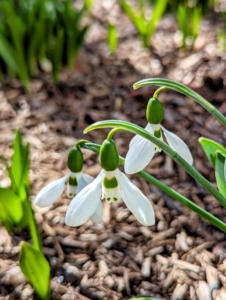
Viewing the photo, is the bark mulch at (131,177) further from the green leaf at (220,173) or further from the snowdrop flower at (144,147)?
the snowdrop flower at (144,147)

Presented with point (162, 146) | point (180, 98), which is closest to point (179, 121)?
point (180, 98)

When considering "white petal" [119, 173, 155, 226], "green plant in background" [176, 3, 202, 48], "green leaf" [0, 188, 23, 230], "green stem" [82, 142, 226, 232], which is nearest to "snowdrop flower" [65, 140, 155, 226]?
"white petal" [119, 173, 155, 226]

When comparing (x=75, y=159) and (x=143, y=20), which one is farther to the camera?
(x=143, y=20)

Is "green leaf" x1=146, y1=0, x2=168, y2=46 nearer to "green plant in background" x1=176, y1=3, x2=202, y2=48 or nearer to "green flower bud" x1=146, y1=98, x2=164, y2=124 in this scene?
"green plant in background" x1=176, y1=3, x2=202, y2=48

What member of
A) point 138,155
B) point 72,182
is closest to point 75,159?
point 72,182

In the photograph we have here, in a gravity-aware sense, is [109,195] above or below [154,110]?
below

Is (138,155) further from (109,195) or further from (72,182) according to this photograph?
(72,182)
